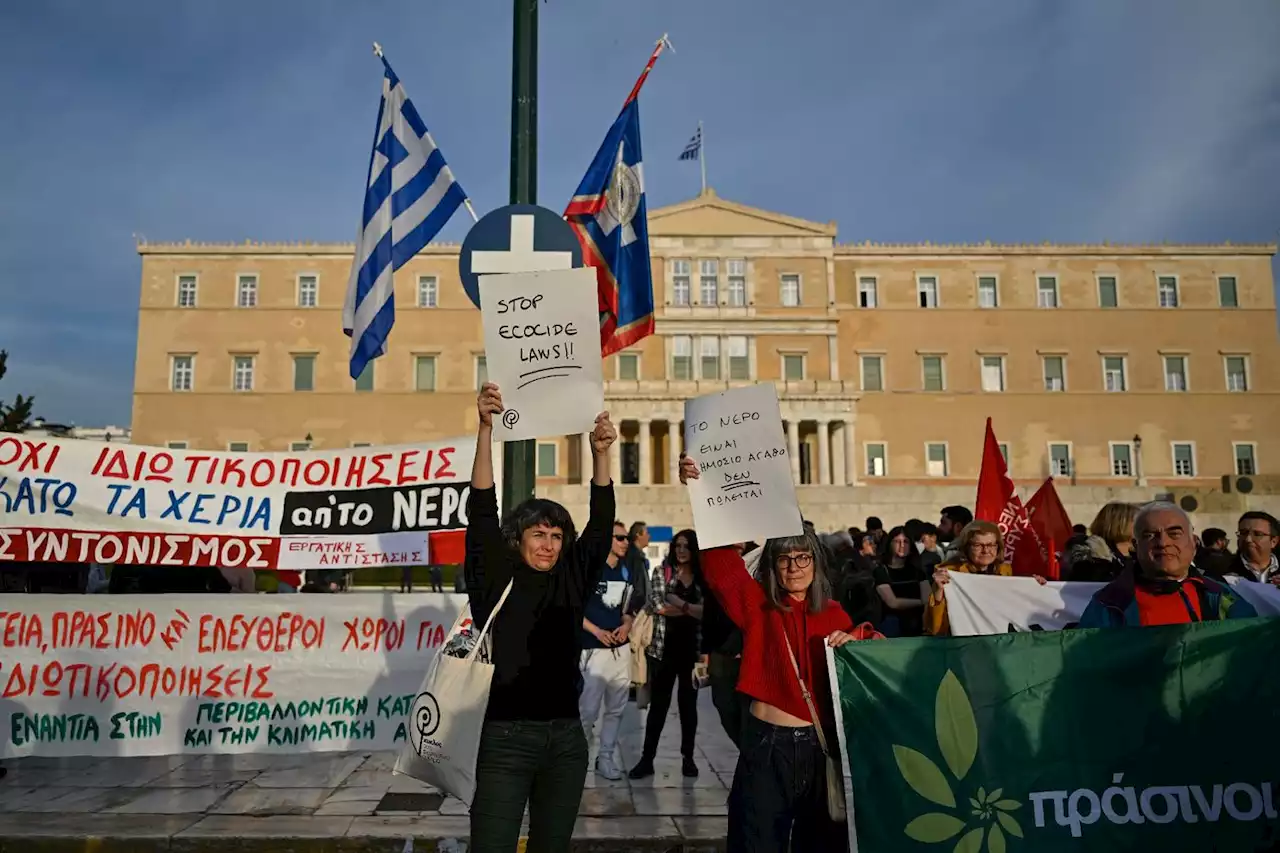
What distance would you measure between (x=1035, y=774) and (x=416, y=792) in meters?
3.74

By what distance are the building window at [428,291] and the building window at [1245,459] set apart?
40.0m

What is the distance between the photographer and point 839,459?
45562 mm

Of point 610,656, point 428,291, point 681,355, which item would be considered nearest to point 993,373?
point 681,355

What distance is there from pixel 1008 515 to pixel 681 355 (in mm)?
39991

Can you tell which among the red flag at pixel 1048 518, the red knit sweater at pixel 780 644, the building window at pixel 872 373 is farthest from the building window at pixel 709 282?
the red knit sweater at pixel 780 644

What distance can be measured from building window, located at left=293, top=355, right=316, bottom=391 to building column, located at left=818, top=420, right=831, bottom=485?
2458 centimetres

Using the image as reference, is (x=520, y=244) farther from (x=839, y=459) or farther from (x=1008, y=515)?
(x=839, y=459)

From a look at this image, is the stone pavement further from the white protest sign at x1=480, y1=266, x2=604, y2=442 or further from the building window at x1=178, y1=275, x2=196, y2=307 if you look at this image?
the building window at x1=178, y1=275, x2=196, y2=307

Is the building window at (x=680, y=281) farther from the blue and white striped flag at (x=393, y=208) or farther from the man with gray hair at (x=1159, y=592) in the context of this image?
the man with gray hair at (x=1159, y=592)

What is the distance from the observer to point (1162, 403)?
49.2 metres

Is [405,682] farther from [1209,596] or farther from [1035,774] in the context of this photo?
[1209,596]

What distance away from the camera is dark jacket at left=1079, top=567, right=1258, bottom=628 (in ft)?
13.1

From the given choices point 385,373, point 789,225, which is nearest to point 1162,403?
point 789,225

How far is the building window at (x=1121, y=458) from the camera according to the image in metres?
48.2
